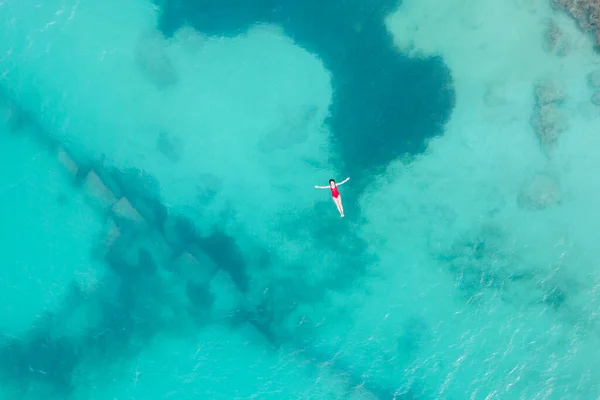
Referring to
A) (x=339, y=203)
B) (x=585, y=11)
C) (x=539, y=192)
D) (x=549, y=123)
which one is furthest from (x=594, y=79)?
(x=339, y=203)

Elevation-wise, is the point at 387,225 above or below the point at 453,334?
above

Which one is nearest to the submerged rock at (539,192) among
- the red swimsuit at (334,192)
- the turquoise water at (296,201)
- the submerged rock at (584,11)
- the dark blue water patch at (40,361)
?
the turquoise water at (296,201)

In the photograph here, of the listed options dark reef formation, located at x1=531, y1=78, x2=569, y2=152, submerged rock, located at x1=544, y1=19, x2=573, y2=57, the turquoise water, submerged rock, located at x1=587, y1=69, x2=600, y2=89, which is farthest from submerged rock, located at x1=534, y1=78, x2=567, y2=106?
submerged rock, located at x1=544, y1=19, x2=573, y2=57

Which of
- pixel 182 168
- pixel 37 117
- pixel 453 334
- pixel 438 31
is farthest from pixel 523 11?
pixel 37 117

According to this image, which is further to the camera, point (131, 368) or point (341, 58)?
point (131, 368)

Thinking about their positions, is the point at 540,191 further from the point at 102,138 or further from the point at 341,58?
the point at 102,138

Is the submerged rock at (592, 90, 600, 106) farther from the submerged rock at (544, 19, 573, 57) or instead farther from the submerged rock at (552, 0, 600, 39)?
the submerged rock at (552, 0, 600, 39)
